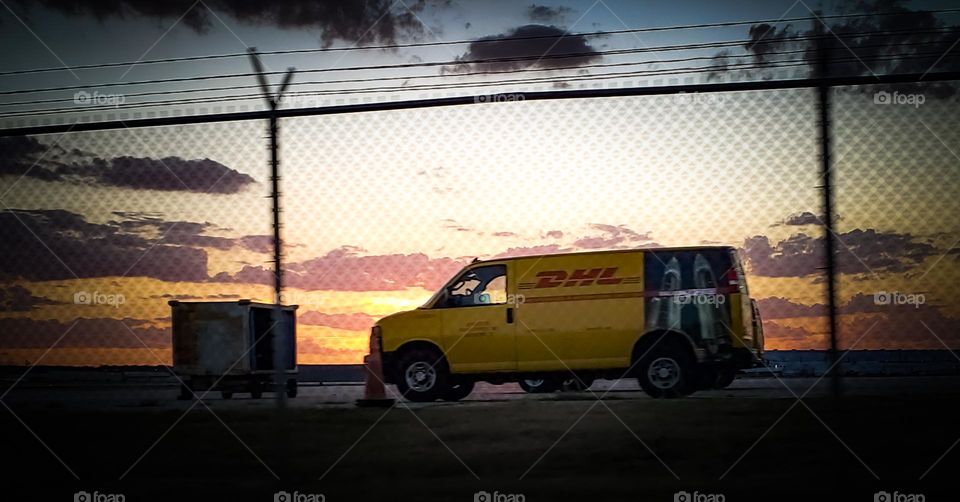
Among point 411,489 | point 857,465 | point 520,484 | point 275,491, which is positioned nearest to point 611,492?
point 520,484

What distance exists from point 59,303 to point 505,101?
4978 millimetres

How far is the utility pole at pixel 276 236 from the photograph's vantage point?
7734mm

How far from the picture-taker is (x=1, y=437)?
872 cm

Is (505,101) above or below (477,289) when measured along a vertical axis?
above

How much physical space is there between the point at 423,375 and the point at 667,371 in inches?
135

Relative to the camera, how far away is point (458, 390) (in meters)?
13.3

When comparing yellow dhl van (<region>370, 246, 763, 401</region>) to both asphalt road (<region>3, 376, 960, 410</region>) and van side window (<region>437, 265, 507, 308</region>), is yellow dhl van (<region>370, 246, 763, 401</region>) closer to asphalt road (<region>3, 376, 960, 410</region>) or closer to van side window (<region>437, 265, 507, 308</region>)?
van side window (<region>437, 265, 507, 308</region>)

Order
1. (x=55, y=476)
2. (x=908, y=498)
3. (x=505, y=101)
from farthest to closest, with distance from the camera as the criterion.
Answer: (x=505, y=101) < (x=55, y=476) < (x=908, y=498)

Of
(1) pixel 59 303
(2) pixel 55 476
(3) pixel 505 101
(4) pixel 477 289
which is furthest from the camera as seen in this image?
(4) pixel 477 289

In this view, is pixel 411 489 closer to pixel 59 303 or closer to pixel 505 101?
pixel 505 101

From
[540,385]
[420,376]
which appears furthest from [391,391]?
[540,385]

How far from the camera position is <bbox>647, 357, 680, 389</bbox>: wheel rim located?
11945mm

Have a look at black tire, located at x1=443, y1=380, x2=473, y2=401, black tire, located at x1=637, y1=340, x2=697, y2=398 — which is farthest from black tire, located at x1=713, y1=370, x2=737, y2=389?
black tire, located at x1=443, y1=380, x2=473, y2=401

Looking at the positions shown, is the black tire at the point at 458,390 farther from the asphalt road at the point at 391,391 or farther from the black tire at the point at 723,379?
the black tire at the point at 723,379
